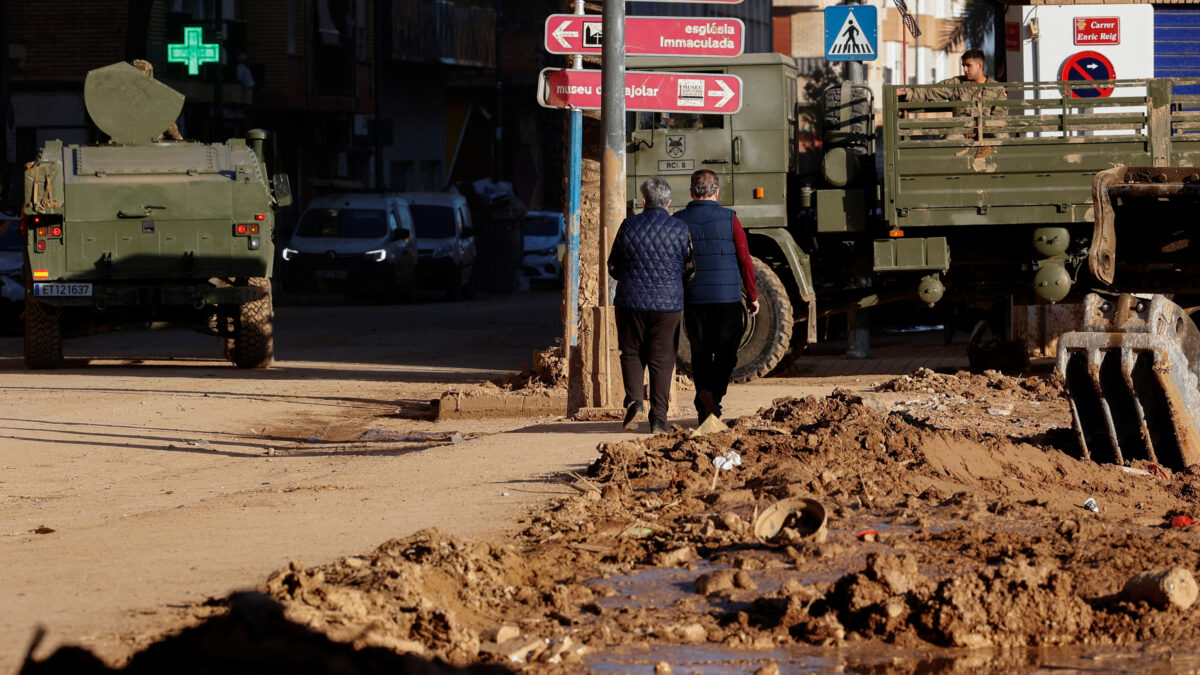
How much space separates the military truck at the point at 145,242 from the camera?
691 inches

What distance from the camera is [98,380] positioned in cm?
1655

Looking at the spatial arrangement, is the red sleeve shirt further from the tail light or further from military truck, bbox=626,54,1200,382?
the tail light

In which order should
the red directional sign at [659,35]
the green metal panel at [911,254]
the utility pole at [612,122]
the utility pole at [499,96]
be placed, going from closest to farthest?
1. the utility pole at [612,122]
2. the red directional sign at [659,35]
3. the green metal panel at [911,254]
4. the utility pole at [499,96]

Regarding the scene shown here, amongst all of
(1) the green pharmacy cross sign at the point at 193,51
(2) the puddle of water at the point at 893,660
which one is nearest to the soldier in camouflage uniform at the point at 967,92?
(2) the puddle of water at the point at 893,660

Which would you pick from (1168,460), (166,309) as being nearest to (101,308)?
(166,309)

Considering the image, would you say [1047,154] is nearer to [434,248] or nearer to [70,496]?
[70,496]

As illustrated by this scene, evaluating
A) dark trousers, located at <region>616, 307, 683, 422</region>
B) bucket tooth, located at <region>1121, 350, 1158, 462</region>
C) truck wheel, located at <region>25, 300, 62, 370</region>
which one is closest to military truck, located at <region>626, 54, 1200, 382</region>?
dark trousers, located at <region>616, 307, 683, 422</region>

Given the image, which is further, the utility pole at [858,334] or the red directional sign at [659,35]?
the utility pole at [858,334]

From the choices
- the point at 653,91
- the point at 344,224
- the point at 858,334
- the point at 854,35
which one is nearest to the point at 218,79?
the point at 344,224

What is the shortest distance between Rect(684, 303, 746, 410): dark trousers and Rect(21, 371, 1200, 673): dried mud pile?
139cm

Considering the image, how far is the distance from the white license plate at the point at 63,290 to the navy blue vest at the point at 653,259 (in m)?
8.50

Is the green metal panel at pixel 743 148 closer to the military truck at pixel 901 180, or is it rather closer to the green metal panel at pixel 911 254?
the military truck at pixel 901 180

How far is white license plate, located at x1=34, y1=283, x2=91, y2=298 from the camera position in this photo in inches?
687

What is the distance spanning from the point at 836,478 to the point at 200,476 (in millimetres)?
3974
